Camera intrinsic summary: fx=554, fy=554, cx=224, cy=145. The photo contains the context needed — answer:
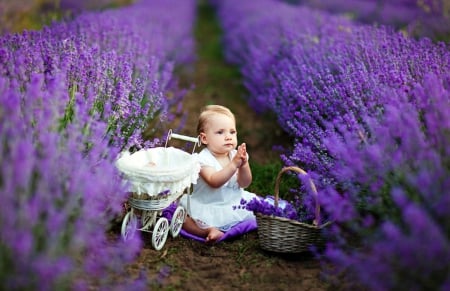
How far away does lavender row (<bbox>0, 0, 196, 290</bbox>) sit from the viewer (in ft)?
5.76

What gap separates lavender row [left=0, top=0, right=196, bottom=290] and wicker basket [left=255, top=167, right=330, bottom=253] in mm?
745

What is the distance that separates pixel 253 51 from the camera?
6148 mm

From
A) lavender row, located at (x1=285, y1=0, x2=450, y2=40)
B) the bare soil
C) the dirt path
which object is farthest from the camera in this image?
lavender row, located at (x1=285, y1=0, x2=450, y2=40)

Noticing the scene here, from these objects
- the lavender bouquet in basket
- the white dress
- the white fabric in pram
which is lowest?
the white dress

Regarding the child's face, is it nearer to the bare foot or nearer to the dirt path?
the bare foot

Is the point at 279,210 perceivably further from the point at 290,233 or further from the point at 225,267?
the point at 225,267

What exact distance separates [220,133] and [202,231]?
57 centimetres

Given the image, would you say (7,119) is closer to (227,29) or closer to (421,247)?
(421,247)

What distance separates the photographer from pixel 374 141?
2676mm

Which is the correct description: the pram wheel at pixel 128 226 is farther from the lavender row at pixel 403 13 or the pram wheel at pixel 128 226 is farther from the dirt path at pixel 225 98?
the lavender row at pixel 403 13

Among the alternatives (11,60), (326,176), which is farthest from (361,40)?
(11,60)

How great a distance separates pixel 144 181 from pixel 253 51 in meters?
3.72

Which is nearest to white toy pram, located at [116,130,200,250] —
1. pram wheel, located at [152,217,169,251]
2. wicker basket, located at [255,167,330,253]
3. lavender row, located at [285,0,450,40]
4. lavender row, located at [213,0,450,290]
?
pram wheel, located at [152,217,169,251]

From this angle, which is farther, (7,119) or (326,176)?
(326,176)
